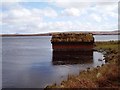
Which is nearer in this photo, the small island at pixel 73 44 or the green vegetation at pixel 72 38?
the small island at pixel 73 44

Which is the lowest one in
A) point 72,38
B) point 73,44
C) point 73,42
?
point 73,44

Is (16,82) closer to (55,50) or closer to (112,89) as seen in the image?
(112,89)

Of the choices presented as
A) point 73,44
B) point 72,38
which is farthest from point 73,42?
point 72,38

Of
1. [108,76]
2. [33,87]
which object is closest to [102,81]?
[108,76]

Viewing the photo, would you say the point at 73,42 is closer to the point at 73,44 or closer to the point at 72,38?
the point at 73,44

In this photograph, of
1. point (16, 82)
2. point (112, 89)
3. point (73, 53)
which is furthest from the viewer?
point (73, 53)

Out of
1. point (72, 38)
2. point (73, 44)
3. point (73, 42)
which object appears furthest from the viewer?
point (72, 38)

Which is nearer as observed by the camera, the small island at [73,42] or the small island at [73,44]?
the small island at [73,44]

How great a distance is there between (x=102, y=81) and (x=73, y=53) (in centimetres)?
4674

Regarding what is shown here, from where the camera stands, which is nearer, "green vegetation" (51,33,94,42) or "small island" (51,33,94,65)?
"small island" (51,33,94,65)

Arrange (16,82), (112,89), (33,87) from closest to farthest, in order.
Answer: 1. (112,89)
2. (33,87)
3. (16,82)

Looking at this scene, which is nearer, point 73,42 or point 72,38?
point 73,42

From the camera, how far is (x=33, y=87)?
24656mm

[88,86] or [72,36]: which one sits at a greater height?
[72,36]
